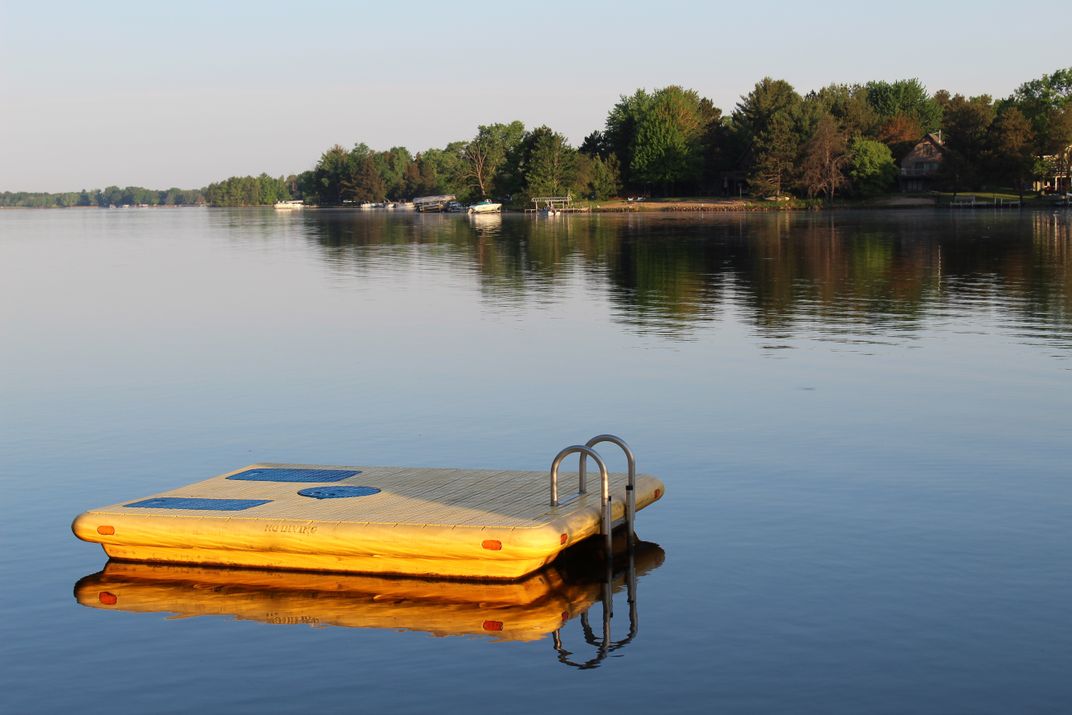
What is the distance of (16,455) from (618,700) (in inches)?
733

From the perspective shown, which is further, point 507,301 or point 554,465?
point 507,301

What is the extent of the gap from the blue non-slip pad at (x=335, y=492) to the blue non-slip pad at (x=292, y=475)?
0.91 meters

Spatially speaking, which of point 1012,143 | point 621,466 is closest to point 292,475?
point 621,466

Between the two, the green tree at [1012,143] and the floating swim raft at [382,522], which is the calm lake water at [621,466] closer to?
the floating swim raft at [382,522]

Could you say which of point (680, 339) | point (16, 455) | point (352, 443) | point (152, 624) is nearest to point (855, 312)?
point (680, 339)

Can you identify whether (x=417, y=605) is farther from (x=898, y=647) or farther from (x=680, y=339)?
(x=680, y=339)

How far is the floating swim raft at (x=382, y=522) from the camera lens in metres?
18.0

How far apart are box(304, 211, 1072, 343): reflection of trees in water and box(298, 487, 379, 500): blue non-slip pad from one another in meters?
29.1

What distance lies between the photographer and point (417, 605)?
17469 mm

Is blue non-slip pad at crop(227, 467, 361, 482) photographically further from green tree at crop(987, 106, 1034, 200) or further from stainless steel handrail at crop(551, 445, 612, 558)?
green tree at crop(987, 106, 1034, 200)

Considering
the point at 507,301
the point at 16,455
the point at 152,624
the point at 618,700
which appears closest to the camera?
the point at 618,700

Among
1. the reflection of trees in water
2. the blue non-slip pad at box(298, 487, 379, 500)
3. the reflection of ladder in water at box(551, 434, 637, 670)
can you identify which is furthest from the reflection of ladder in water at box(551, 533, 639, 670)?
the reflection of trees in water

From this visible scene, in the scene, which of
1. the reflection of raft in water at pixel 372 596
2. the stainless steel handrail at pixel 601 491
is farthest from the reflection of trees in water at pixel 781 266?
the reflection of raft in water at pixel 372 596

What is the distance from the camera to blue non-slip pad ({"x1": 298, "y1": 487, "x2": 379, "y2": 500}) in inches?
795
